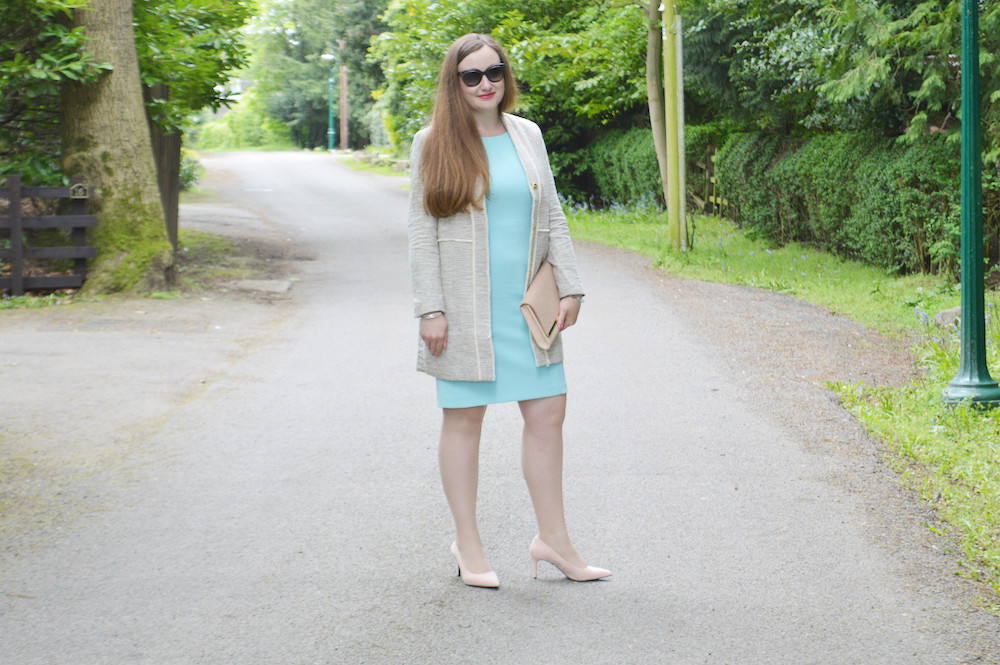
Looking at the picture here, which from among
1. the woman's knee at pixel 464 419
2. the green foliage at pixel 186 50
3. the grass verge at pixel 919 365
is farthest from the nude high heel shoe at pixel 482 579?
the green foliage at pixel 186 50

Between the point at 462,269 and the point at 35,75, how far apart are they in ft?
29.0

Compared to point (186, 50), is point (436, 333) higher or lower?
lower

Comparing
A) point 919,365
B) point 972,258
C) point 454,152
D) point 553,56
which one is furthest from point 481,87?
point 553,56

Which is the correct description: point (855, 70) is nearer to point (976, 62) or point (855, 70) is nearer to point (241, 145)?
point (976, 62)

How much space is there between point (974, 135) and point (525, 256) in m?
3.70

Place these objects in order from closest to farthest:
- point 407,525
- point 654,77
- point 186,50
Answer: point 407,525 < point 186,50 < point 654,77

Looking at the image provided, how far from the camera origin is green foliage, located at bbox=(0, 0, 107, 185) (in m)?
11.6

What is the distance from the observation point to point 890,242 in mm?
13078

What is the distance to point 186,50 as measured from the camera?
539 inches

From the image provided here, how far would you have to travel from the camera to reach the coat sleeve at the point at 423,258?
394 cm

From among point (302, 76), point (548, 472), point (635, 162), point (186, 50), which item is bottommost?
point (548, 472)

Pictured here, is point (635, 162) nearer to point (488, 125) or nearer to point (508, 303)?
point (488, 125)

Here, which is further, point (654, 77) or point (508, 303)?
point (654, 77)

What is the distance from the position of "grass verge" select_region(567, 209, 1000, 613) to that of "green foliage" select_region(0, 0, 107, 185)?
728 cm
